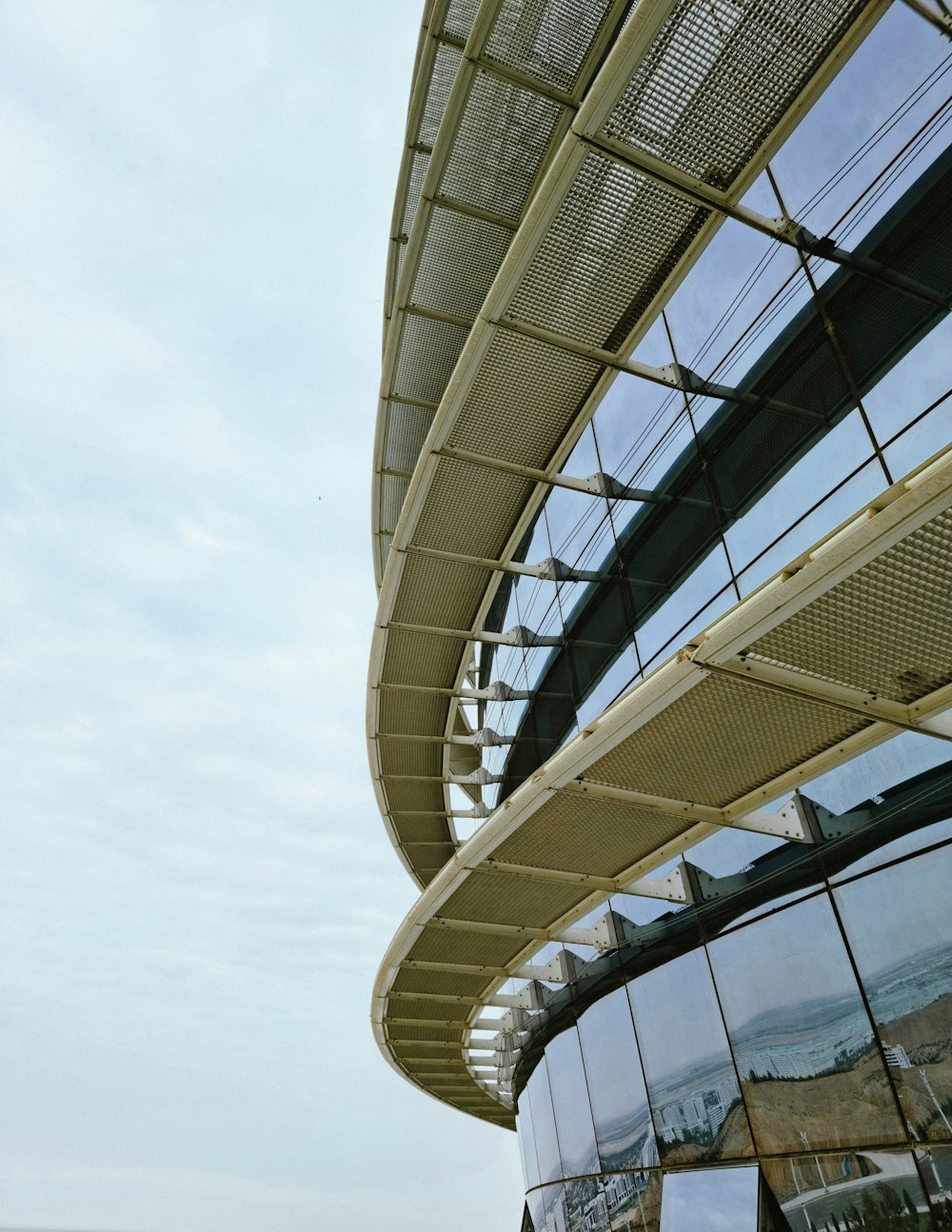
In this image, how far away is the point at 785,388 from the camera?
810 cm

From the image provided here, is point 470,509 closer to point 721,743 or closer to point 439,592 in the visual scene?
point 439,592

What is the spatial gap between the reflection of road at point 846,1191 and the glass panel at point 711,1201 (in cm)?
51

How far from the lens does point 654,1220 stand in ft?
33.7

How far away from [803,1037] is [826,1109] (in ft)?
2.01

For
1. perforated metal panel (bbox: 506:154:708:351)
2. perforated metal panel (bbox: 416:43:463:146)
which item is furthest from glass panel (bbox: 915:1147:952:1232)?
perforated metal panel (bbox: 416:43:463:146)

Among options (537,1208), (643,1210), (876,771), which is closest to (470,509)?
(876,771)

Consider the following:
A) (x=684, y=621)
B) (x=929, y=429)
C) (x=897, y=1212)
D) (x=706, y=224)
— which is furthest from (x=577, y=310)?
(x=897, y=1212)

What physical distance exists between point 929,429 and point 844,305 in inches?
65.2

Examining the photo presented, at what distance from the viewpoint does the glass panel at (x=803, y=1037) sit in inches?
293

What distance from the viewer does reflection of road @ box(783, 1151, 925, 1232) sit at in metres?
6.91

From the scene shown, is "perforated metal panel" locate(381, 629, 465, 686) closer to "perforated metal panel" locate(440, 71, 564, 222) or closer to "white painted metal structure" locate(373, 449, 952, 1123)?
"white painted metal structure" locate(373, 449, 952, 1123)

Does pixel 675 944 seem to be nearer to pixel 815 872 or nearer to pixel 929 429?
pixel 815 872

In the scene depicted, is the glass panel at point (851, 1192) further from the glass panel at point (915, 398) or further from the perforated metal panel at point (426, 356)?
the perforated metal panel at point (426, 356)

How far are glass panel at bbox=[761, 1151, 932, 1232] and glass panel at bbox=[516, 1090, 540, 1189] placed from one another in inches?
397
